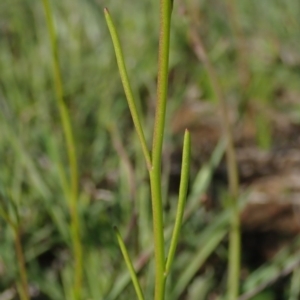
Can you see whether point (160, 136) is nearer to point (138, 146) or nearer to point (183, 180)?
point (183, 180)

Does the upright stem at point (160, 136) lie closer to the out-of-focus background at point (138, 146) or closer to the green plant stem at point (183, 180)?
the green plant stem at point (183, 180)

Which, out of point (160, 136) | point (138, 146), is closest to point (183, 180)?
point (160, 136)

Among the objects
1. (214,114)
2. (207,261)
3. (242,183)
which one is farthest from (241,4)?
(207,261)

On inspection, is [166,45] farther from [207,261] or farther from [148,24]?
[148,24]

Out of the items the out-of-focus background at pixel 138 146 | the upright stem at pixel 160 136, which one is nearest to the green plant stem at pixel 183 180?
the upright stem at pixel 160 136

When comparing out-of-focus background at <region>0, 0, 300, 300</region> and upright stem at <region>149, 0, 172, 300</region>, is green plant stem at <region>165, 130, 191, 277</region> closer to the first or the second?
upright stem at <region>149, 0, 172, 300</region>

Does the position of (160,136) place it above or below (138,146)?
above
